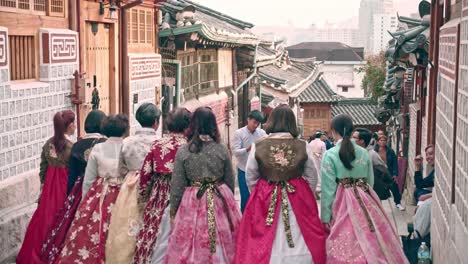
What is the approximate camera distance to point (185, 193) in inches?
353

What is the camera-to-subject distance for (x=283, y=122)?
9008 mm

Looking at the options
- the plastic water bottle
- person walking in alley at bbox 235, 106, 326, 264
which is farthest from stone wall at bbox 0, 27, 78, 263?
the plastic water bottle

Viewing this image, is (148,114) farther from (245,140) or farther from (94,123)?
(245,140)

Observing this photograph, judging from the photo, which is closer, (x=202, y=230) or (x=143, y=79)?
(x=202, y=230)

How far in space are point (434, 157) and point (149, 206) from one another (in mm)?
4114

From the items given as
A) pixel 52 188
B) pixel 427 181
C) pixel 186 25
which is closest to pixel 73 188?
pixel 52 188

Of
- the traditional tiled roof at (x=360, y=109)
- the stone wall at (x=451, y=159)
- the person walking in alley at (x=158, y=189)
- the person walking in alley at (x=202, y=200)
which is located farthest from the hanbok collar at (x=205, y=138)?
the traditional tiled roof at (x=360, y=109)

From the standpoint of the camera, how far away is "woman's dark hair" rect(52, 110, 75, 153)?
10.3 m

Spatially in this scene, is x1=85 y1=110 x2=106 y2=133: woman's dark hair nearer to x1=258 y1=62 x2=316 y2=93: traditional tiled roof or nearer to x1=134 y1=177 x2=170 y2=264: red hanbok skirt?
x1=134 y1=177 x2=170 y2=264: red hanbok skirt

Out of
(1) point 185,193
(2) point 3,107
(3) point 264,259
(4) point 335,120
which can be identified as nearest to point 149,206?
(1) point 185,193

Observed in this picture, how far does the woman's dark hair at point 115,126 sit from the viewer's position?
9.64 m

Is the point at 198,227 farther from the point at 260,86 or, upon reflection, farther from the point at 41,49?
the point at 260,86

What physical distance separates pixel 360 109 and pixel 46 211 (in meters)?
48.8

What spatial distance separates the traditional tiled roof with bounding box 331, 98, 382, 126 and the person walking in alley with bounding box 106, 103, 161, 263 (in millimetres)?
47318
